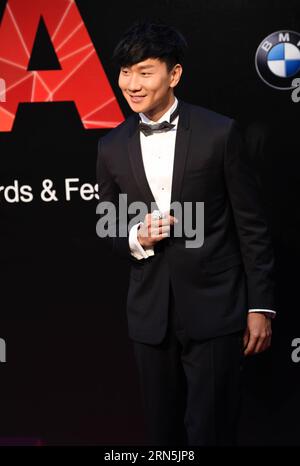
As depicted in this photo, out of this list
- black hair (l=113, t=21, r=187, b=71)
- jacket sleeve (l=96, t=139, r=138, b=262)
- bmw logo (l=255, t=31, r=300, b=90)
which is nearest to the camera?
black hair (l=113, t=21, r=187, b=71)

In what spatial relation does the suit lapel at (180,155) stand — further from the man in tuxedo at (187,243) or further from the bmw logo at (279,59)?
the bmw logo at (279,59)

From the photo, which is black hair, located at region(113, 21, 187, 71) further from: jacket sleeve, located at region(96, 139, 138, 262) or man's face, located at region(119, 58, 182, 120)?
jacket sleeve, located at region(96, 139, 138, 262)

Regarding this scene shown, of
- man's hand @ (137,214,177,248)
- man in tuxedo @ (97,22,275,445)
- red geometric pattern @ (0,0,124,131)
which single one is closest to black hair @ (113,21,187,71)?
man in tuxedo @ (97,22,275,445)

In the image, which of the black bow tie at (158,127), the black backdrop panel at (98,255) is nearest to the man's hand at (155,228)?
the black bow tie at (158,127)

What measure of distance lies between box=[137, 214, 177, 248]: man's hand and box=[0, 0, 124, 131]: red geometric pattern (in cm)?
73

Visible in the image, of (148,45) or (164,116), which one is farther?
(164,116)

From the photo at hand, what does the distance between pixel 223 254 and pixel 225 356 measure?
12.7 inches

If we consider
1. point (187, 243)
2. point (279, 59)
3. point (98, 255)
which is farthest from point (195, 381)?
point (279, 59)

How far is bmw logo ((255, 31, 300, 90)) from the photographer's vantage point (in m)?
2.74

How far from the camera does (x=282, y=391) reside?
3031 millimetres

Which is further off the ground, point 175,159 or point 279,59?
point 279,59

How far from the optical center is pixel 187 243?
2303 mm

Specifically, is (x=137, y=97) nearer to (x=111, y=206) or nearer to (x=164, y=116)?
(x=164, y=116)

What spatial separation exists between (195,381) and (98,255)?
2.65ft
